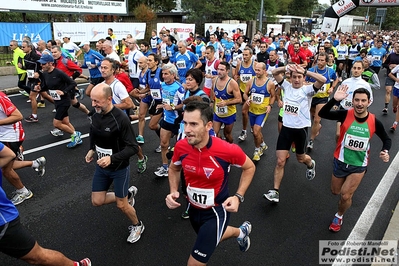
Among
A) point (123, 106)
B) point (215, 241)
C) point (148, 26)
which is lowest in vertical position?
point (215, 241)

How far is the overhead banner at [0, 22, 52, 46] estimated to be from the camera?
45.8ft

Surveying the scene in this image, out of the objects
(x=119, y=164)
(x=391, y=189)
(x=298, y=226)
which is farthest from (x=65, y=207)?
(x=391, y=189)

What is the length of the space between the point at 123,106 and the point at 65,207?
5.72 feet

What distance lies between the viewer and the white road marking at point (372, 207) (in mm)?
4039

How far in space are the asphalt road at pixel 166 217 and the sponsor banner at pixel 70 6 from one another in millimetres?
12462

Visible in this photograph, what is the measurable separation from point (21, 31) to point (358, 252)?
15.7 m

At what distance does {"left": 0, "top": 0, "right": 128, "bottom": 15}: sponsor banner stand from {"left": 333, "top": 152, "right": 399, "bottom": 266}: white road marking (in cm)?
1703

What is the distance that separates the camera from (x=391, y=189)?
5211 mm

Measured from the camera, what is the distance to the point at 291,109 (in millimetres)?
4910

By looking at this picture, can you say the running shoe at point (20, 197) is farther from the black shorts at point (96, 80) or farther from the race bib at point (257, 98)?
the black shorts at point (96, 80)

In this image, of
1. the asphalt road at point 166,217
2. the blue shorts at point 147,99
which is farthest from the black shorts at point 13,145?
the blue shorts at point 147,99

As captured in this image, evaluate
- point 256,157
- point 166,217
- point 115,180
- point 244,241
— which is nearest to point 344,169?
point 244,241

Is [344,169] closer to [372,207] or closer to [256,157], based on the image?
[372,207]

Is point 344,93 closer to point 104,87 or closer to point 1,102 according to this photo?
point 104,87
